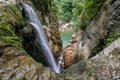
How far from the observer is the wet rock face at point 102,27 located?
24.7 feet

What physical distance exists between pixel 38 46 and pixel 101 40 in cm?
341

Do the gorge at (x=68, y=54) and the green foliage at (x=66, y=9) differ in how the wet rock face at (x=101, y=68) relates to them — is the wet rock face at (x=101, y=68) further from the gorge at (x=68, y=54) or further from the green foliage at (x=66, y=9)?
the green foliage at (x=66, y=9)

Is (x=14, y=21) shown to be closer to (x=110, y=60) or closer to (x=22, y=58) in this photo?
(x=22, y=58)

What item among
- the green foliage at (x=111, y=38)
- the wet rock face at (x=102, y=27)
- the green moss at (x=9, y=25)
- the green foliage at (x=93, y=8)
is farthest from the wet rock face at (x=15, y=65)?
the green foliage at (x=93, y=8)

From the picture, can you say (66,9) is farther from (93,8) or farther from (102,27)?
(102,27)

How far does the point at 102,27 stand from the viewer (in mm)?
8312

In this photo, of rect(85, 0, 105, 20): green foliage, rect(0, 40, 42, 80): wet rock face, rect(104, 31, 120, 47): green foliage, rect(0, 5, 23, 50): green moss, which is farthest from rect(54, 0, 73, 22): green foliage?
rect(0, 40, 42, 80): wet rock face

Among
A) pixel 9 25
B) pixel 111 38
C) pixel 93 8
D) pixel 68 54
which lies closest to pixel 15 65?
pixel 9 25

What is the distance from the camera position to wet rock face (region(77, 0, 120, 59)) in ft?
24.7

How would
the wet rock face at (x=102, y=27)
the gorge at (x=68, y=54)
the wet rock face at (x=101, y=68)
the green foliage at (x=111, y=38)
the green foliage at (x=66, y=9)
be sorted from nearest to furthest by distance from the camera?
the wet rock face at (x=101, y=68), the gorge at (x=68, y=54), the green foliage at (x=111, y=38), the wet rock face at (x=102, y=27), the green foliage at (x=66, y=9)

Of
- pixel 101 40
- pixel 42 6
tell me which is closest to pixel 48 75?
pixel 101 40

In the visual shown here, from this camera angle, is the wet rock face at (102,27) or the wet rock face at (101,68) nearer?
the wet rock face at (101,68)

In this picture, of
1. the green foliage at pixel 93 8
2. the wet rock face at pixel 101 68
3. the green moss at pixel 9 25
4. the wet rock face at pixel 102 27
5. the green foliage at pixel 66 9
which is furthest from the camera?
the green foliage at pixel 66 9

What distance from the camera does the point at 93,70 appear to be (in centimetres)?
545
